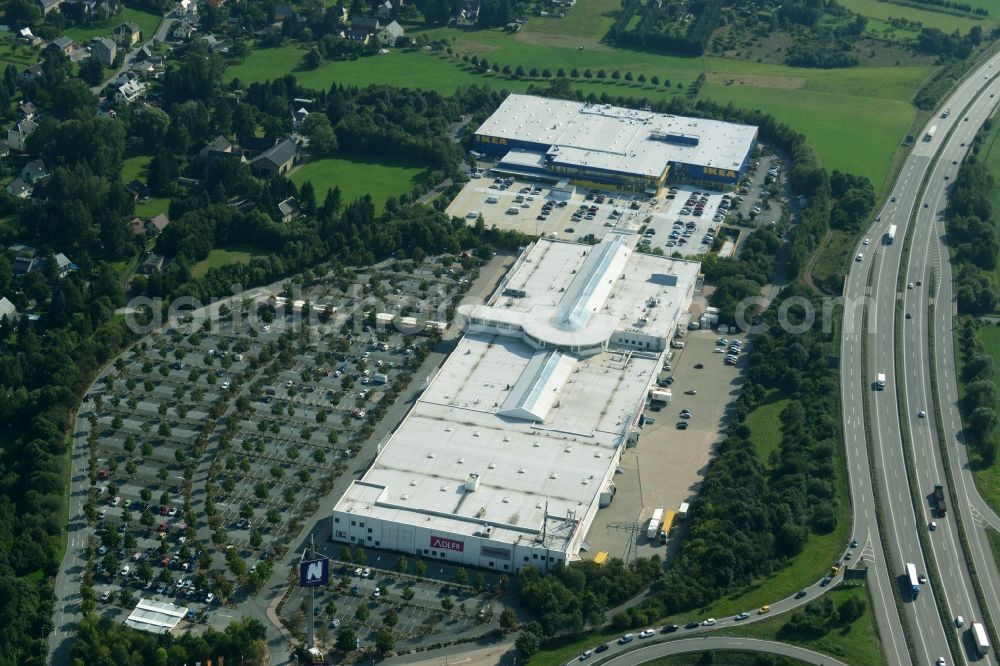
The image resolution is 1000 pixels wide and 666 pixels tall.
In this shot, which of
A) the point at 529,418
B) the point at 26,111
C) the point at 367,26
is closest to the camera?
the point at 529,418

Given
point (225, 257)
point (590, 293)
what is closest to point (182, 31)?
point (225, 257)

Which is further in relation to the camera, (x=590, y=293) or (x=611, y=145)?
(x=611, y=145)

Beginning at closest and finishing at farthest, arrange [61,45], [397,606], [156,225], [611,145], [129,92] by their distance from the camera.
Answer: [397,606]
[156,225]
[611,145]
[129,92]
[61,45]

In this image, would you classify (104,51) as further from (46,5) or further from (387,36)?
(387,36)

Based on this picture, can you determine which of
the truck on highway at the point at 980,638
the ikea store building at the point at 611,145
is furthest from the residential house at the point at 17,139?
the truck on highway at the point at 980,638

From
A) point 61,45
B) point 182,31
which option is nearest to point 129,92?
point 61,45

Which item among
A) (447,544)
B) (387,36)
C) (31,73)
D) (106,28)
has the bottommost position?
(106,28)

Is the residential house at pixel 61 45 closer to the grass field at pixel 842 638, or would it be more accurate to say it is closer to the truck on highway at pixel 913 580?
the grass field at pixel 842 638

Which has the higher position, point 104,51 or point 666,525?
point 666,525
